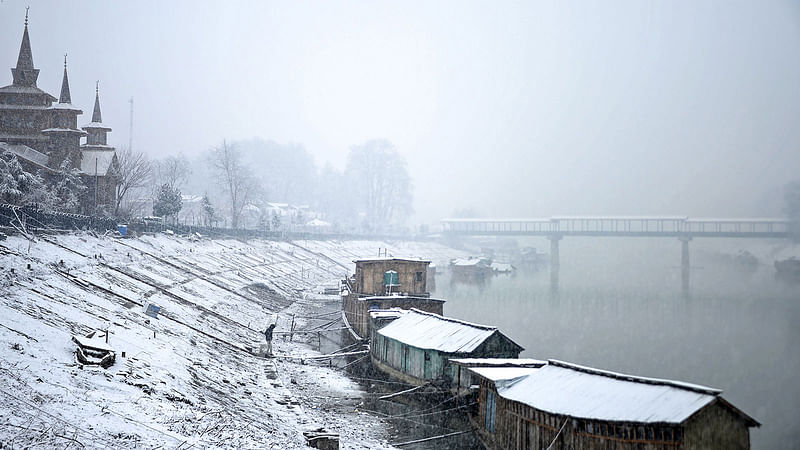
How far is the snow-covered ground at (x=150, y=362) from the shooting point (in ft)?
51.4

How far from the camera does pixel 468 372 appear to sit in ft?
76.0

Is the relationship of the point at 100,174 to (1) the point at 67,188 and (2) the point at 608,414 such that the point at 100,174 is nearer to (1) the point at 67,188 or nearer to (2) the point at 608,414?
(1) the point at 67,188

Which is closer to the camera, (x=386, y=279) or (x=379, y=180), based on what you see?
(x=386, y=279)

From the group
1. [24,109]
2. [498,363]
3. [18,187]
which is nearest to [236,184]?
[24,109]

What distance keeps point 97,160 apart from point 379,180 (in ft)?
269

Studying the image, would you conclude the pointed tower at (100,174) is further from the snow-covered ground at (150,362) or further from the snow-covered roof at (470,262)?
the snow-covered roof at (470,262)

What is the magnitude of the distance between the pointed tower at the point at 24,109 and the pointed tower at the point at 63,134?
527 millimetres

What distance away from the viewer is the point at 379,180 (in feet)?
446

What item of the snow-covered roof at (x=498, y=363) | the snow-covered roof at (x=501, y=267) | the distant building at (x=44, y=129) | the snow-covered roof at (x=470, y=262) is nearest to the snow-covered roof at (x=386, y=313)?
the snow-covered roof at (x=498, y=363)

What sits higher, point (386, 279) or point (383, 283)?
point (386, 279)

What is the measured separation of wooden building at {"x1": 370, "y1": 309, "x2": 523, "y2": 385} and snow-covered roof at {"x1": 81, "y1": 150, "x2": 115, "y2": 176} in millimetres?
39041

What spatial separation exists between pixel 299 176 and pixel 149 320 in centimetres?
13379

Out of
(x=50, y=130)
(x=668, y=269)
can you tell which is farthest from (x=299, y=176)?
(x=50, y=130)

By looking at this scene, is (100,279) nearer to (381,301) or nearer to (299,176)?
(381,301)
